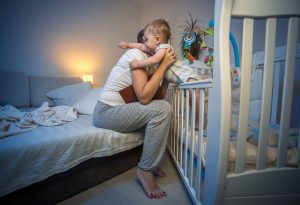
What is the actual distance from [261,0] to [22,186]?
113 cm

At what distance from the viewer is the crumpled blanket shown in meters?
0.88

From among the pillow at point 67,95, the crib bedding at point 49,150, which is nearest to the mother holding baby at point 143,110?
the crib bedding at point 49,150

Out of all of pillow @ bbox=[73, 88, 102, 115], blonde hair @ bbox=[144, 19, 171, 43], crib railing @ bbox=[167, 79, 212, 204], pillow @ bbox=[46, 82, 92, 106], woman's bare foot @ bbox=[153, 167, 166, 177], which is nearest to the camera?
crib railing @ bbox=[167, 79, 212, 204]

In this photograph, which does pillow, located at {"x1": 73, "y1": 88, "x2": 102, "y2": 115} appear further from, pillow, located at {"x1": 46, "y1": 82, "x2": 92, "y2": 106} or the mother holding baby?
the mother holding baby

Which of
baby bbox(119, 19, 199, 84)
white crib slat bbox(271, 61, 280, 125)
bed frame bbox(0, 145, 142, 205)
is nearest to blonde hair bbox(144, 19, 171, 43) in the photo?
baby bbox(119, 19, 199, 84)

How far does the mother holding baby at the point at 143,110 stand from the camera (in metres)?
0.91

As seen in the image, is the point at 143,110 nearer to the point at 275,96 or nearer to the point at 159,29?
Answer: the point at 159,29

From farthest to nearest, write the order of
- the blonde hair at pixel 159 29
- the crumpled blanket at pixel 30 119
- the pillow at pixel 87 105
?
1. the pillow at pixel 87 105
2. the blonde hair at pixel 159 29
3. the crumpled blanket at pixel 30 119

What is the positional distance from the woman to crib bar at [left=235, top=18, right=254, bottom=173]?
457 mm

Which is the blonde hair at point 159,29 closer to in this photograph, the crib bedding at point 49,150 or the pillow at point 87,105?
the crib bedding at point 49,150

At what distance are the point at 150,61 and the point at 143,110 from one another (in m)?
0.27

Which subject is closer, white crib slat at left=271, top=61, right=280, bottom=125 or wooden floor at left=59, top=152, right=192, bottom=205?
wooden floor at left=59, top=152, right=192, bottom=205

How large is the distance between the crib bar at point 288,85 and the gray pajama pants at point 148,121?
1.74 ft

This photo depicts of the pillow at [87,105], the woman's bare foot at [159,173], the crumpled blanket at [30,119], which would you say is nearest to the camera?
the crumpled blanket at [30,119]
